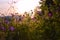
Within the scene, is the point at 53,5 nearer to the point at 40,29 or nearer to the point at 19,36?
the point at 40,29

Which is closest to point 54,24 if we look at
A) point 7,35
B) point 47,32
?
point 47,32

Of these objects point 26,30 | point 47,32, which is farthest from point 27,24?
point 47,32

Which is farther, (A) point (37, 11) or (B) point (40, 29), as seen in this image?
(A) point (37, 11)

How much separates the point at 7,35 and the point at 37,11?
3.19ft

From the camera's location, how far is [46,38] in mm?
5352

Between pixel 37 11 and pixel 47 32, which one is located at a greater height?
pixel 37 11

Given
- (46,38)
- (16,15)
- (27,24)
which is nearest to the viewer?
(46,38)

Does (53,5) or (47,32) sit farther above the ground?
(53,5)

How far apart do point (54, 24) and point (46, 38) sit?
1.14 ft

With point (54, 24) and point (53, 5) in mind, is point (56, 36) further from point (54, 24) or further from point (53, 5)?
point (53, 5)

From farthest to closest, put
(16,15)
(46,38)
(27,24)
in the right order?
1. (16,15)
2. (27,24)
3. (46,38)

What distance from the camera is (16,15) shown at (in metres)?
6.23

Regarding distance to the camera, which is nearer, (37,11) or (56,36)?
(56,36)

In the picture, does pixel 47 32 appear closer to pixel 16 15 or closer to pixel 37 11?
pixel 37 11
